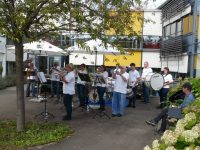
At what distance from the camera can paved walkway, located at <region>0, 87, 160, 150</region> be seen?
935 centimetres

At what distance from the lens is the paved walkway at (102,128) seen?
9348 millimetres

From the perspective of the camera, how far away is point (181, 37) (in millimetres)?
25578

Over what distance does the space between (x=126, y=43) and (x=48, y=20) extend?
2096 mm

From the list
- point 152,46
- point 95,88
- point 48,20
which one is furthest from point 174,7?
point 48,20

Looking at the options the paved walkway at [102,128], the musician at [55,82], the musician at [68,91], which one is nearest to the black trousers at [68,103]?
the musician at [68,91]

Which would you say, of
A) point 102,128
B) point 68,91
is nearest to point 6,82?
point 68,91

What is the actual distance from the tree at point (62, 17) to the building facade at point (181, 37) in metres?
11.5

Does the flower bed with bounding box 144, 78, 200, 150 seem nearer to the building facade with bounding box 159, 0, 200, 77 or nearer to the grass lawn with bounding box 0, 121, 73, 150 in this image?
the grass lawn with bounding box 0, 121, 73, 150

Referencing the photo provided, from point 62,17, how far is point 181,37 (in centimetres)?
1640

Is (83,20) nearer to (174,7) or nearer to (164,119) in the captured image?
(164,119)

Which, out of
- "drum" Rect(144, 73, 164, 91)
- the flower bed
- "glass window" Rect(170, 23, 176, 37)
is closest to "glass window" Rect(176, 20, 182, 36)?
"glass window" Rect(170, 23, 176, 37)

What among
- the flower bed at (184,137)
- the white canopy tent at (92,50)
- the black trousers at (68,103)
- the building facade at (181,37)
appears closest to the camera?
the flower bed at (184,137)

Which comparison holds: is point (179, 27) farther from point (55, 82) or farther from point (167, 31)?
point (55, 82)

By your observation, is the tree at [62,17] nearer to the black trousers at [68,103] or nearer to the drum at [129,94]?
the black trousers at [68,103]
